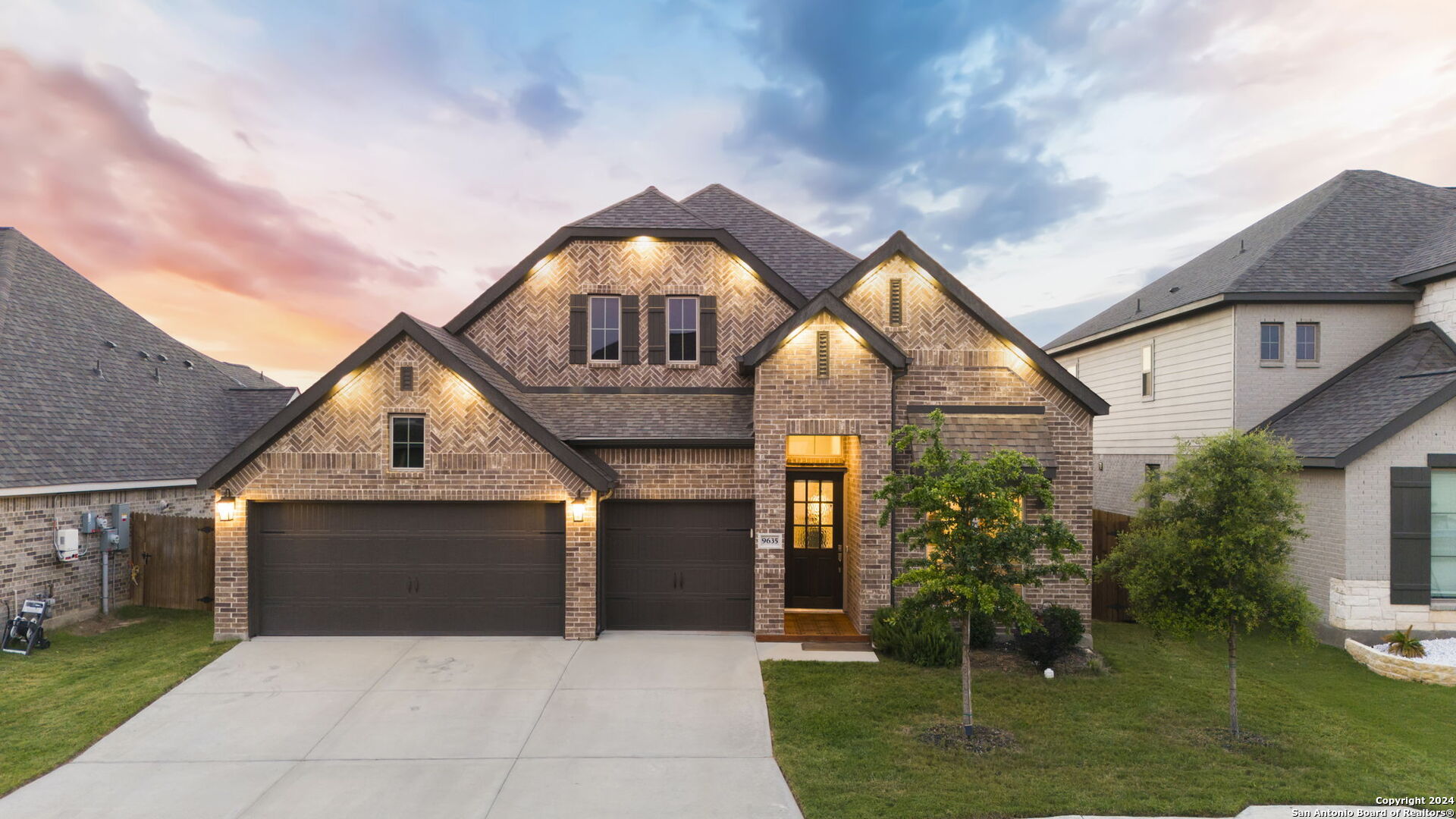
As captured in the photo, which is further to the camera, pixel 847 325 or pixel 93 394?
pixel 93 394

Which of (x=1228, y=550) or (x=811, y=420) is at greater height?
(x=811, y=420)

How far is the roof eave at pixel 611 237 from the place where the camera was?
13188 mm

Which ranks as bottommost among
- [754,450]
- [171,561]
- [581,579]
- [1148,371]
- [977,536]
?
[171,561]

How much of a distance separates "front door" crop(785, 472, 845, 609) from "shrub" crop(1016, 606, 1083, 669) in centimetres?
378

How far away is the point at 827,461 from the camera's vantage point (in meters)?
13.2

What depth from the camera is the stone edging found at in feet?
32.1

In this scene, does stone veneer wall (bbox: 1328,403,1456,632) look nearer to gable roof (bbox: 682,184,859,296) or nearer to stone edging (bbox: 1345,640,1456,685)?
stone edging (bbox: 1345,640,1456,685)

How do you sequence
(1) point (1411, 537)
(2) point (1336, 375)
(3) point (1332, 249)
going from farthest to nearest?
(3) point (1332, 249) → (2) point (1336, 375) → (1) point (1411, 537)

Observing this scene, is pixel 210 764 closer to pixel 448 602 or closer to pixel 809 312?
pixel 448 602

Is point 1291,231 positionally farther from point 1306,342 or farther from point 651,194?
point 651,194

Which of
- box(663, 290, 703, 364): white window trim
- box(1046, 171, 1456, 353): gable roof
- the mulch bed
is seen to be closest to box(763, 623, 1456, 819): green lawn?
the mulch bed

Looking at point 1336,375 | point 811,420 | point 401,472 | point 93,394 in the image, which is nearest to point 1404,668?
point 1336,375

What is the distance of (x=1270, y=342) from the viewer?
14.5 metres

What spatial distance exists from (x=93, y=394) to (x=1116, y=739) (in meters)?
19.9
